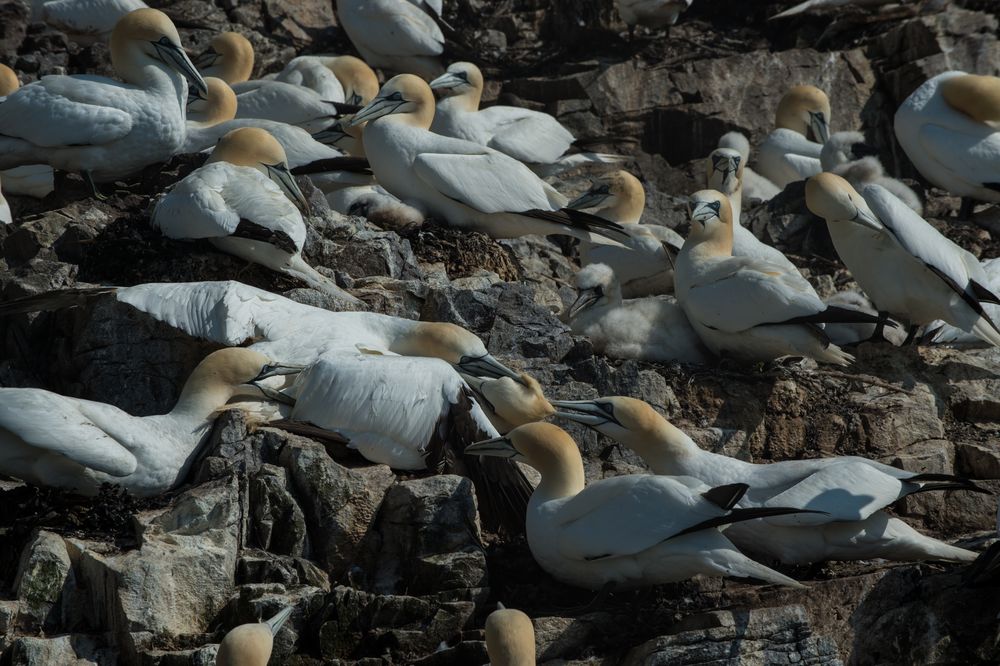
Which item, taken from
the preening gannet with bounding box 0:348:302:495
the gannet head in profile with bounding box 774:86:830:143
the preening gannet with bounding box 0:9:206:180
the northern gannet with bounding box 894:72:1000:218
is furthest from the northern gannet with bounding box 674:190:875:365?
the gannet head in profile with bounding box 774:86:830:143

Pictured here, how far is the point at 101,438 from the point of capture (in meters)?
7.96

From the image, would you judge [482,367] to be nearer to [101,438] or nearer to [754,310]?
[754,310]

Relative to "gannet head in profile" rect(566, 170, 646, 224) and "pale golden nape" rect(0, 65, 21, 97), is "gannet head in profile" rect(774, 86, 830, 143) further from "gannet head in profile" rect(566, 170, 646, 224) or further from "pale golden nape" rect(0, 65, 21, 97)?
"pale golden nape" rect(0, 65, 21, 97)

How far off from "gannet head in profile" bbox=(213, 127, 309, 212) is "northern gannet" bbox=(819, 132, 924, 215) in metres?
3.92

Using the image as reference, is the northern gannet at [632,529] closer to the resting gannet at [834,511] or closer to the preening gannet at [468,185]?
the resting gannet at [834,511]

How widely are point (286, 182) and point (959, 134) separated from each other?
558 centimetres

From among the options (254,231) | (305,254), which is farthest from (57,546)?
(305,254)

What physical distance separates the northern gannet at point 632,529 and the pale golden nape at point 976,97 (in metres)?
7.13

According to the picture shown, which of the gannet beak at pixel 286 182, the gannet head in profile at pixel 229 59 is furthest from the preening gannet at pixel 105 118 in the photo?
Result: the gannet head in profile at pixel 229 59

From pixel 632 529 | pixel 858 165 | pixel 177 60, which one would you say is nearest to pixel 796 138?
pixel 858 165

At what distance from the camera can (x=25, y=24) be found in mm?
16047

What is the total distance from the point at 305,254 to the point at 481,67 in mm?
7045

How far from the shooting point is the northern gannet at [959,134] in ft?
45.4

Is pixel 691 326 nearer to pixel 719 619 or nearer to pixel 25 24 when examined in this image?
pixel 719 619
